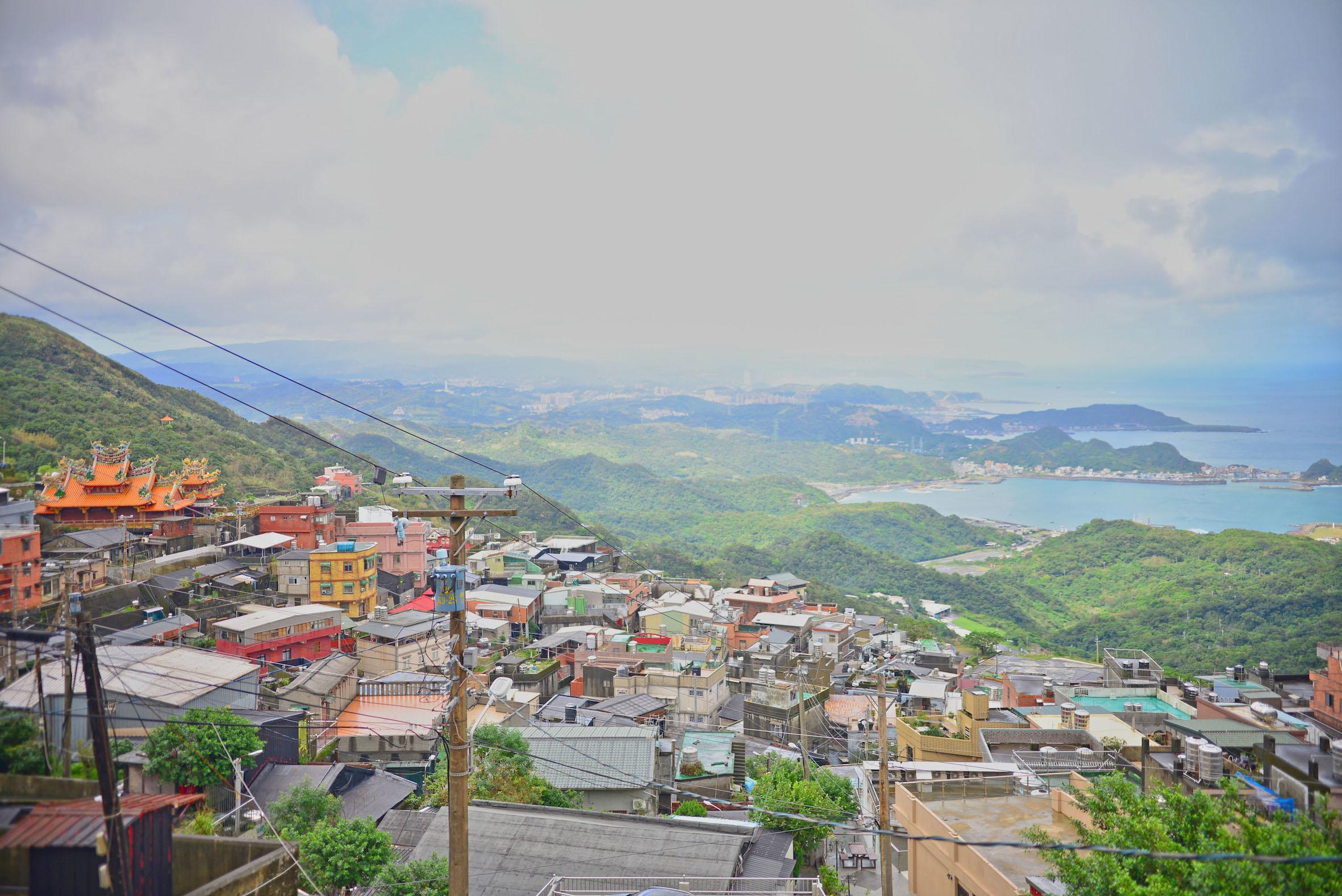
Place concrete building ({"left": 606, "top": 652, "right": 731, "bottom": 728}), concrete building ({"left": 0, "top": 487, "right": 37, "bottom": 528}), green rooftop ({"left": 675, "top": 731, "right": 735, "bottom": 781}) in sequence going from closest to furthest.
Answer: concrete building ({"left": 0, "top": 487, "right": 37, "bottom": 528}), green rooftop ({"left": 675, "top": 731, "right": 735, "bottom": 781}), concrete building ({"left": 606, "top": 652, "right": 731, "bottom": 728})

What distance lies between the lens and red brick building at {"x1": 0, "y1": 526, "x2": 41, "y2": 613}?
404cm

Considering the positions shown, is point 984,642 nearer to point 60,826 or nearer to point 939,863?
point 939,863

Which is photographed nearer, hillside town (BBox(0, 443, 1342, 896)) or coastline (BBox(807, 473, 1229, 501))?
hillside town (BBox(0, 443, 1342, 896))

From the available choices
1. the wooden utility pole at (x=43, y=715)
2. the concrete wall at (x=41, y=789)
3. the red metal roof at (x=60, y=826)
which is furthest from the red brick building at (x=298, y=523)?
the red metal roof at (x=60, y=826)

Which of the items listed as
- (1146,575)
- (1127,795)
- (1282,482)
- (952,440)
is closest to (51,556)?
(1127,795)

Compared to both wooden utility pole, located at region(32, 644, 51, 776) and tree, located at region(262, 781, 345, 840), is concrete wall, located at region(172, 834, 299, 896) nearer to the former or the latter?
wooden utility pole, located at region(32, 644, 51, 776)

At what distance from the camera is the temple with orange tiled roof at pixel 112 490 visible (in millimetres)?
8594

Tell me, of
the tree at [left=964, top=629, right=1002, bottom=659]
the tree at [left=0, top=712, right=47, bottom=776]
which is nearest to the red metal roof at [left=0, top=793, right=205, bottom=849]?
the tree at [left=0, top=712, right=47, bottom=776]

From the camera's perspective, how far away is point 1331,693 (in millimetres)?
11875

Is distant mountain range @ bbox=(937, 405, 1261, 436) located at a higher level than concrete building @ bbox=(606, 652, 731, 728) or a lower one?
Result: higher

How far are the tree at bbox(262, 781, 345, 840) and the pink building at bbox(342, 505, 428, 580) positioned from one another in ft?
38.6

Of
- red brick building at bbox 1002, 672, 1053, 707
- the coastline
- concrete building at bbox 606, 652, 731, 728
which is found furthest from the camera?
the coastline

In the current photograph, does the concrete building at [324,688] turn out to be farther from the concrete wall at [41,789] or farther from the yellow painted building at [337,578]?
the concrete wall at [41,789]

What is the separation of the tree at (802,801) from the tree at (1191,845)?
3.56 meters
